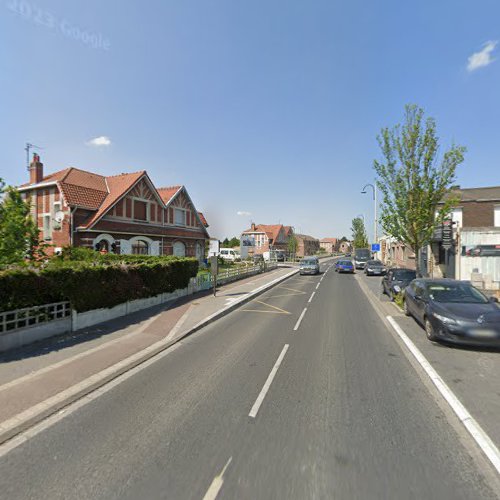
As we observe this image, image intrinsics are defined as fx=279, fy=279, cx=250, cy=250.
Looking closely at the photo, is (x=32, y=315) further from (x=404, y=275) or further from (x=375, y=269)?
(x=375, y=269)

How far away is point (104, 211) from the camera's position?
65.4ft

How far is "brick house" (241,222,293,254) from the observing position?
73.2 meters

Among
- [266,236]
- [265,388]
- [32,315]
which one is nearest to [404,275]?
[265,388]

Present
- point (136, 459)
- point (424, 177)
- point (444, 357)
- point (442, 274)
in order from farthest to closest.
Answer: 1. point (442, 274)
2. point (424, 177)
3. point (444, 357)
4. point (136, 459)

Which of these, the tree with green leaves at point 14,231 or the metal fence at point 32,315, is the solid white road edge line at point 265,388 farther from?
the tree with green leaves at point 14,231

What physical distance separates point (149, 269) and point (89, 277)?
10.1ft

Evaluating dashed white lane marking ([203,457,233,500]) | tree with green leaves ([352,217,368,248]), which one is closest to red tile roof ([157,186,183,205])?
dashed white lane marking ([203,457,233,500])

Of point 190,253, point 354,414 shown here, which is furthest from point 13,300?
point 190,253

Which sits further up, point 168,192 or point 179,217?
point 168,192

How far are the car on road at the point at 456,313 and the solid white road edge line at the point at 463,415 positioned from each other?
Result: 3.01ft

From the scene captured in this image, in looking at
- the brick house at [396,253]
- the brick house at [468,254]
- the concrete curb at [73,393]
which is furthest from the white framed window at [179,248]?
the brick house at [396,253]

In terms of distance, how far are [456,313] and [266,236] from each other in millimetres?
67335

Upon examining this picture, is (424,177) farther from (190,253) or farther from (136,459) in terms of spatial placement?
(190,253)

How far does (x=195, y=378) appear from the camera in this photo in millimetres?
5414
